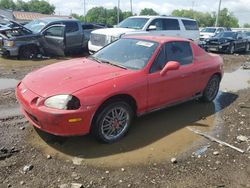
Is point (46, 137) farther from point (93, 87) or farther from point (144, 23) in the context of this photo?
point (144, 23)

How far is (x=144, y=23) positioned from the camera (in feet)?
43.4

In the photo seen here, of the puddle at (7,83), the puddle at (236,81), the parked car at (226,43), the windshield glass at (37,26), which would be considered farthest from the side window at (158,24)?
the puddle at (7,83)

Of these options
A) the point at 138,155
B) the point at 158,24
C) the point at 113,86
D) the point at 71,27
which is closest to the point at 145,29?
the point at 158,24

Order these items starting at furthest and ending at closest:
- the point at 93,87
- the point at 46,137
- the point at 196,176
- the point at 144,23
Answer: the point at 144,23 → the point at 46,137 → the point at 93,87 → the point at 196,176

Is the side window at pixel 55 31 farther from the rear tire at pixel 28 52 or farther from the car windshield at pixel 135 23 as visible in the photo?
the car windshield at pixel 135 23

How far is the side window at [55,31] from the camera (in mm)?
13184

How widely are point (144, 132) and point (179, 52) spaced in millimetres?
1762

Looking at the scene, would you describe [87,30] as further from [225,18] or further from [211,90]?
Result: [225,18]

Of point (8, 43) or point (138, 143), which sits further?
point (8, 43)

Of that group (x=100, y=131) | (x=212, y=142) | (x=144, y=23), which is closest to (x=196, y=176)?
(x=212, y=142)

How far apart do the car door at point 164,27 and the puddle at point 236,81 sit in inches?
140

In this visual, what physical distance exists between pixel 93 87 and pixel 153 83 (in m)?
1.20

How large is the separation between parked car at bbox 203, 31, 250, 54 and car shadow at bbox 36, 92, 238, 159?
12520 millimetres

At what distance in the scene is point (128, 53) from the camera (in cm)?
548
